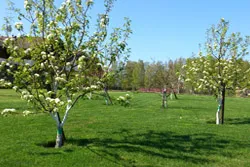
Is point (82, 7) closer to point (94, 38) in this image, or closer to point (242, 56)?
point (94, 38)

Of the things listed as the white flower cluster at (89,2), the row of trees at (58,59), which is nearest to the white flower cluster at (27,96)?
the row of trees at (58,59)

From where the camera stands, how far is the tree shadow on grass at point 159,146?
282 inches

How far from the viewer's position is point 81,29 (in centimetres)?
772

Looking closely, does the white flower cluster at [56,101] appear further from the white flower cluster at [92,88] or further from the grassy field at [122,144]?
the grassy field at [122,144]

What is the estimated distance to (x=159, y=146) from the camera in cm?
823

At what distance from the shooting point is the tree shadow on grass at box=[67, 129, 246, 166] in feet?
23.5

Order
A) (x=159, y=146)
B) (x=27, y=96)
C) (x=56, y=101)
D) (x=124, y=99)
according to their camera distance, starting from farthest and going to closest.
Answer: (x=159, y=146), (x=124, y=99), (x=27, y=96), (x=56, y=101)

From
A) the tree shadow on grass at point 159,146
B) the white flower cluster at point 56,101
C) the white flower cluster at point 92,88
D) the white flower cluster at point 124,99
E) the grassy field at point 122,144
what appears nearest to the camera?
the white flower cluster at point 56,101

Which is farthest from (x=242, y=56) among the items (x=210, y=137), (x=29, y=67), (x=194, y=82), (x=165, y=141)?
(x=29, y=67)

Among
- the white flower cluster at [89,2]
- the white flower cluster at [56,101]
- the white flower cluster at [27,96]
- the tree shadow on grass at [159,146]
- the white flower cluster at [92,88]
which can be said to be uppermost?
the white flower cluster at [89,2]

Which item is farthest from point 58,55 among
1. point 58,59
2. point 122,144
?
point 122,144

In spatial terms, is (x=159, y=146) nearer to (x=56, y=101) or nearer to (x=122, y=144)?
(x=122, y=144)

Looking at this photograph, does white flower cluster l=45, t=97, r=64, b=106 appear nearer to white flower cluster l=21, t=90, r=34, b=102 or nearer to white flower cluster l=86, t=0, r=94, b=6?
white flower cluster l=21, t=90, r=34, b=102

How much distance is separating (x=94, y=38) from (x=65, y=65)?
110cm
